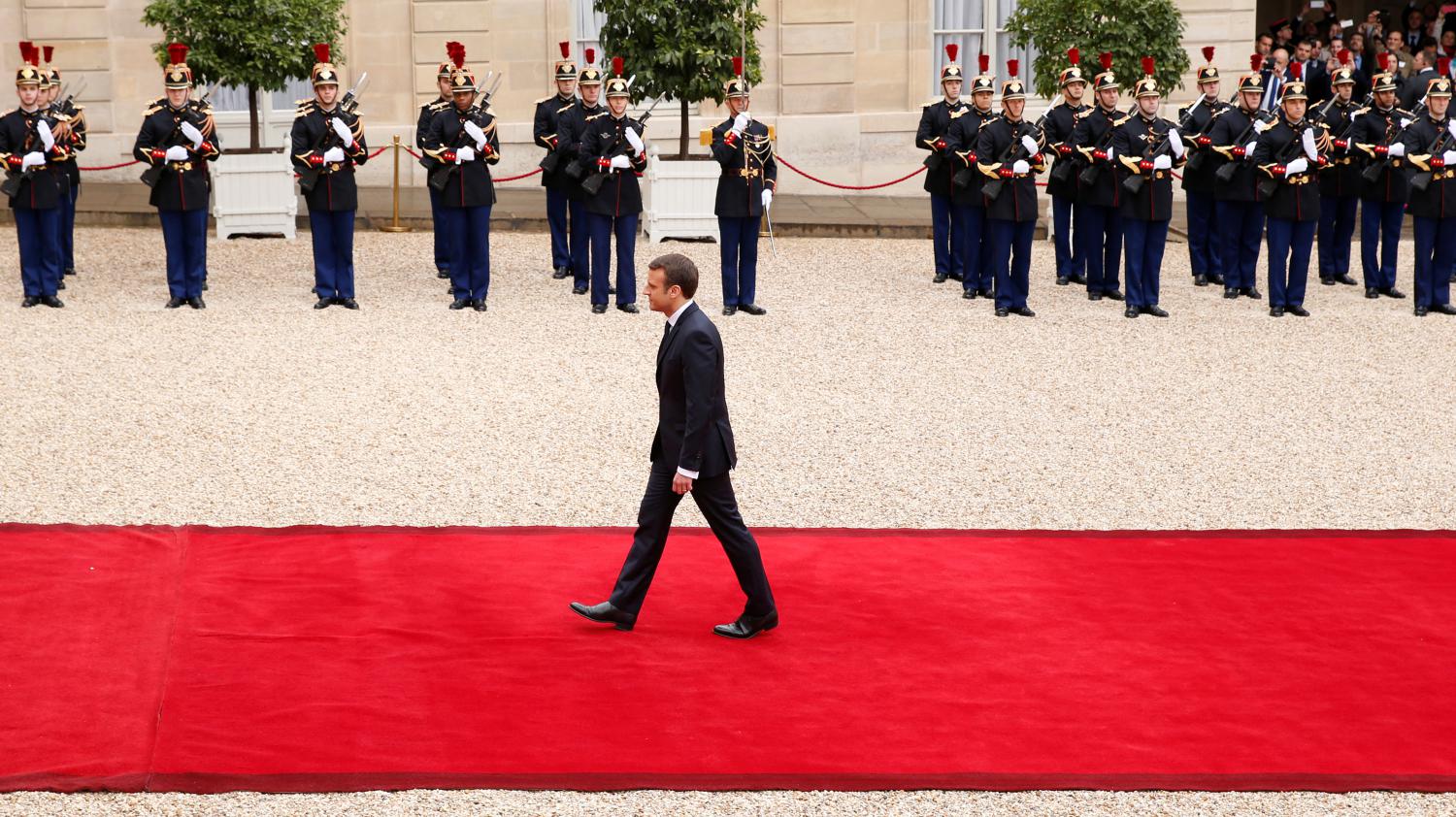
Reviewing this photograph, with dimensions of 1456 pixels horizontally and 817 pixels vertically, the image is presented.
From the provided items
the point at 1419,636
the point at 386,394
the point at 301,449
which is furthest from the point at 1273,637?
the point at 386,394

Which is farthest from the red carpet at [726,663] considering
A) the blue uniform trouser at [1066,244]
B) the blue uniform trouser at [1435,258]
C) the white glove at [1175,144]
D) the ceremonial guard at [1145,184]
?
the blue uniform trouser at [1066,244]

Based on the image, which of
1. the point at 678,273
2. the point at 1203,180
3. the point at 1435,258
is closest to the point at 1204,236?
the point at 1203,180

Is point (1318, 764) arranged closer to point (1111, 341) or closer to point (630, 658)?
point (630, 658)

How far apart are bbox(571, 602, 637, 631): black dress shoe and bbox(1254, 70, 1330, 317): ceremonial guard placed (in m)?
9.26

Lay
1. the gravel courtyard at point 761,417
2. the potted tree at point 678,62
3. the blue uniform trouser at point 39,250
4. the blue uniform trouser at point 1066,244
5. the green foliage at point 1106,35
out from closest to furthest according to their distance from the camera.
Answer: the gravel courtyard at point 761,417
the blue uniform trouser at point 39,250
the blue uniform trouser at point 1066,244
the potted tree at point 678,62
the green foliage at point 1106,35

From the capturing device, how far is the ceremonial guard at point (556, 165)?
16.0 meters

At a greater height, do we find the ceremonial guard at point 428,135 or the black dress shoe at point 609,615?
the ceremonial guard at point 428,135

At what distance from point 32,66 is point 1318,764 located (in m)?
12.6

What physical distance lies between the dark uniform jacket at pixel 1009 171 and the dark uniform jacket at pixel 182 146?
6.36 meters

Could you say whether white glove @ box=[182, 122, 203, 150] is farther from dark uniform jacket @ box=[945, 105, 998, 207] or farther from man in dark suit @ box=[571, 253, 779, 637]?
man in dark suit @ box=[571, 253, 779, 637]

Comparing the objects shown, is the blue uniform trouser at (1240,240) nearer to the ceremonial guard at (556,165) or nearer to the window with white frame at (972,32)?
the ceremonial guard at (556,165)

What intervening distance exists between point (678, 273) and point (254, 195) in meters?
12.4

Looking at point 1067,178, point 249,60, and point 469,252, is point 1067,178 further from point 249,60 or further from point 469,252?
point 249,60

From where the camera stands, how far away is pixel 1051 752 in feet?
20.0
